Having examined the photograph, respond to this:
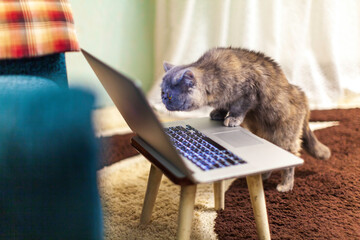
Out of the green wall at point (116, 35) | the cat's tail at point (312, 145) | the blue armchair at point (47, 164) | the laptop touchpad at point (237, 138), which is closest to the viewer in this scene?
the blue armchair at point (47, 164)

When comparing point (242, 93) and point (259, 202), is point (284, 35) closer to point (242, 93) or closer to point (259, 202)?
point (242, 93)

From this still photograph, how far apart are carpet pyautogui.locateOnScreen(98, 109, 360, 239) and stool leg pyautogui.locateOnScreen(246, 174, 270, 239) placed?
0.31 ft

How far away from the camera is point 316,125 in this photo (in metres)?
2.07

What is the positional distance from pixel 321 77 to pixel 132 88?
2009 millimetres

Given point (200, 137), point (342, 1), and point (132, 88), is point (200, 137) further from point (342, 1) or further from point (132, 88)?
point (342, 1)

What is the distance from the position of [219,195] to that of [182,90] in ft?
1.37

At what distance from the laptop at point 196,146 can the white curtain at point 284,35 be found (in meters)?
1.18

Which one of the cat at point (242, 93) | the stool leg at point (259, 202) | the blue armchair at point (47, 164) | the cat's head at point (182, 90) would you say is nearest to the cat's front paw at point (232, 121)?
the cat at point (242, 93)

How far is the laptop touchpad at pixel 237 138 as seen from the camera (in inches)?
41.4

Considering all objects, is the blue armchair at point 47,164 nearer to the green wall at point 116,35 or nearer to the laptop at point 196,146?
the laptop at point 196,146

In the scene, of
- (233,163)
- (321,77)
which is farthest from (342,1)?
(233,163)

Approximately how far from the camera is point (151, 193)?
1231mm

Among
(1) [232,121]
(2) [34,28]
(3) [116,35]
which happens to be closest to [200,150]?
(1) [232,121]

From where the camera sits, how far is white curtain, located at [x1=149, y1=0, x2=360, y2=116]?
230cm
